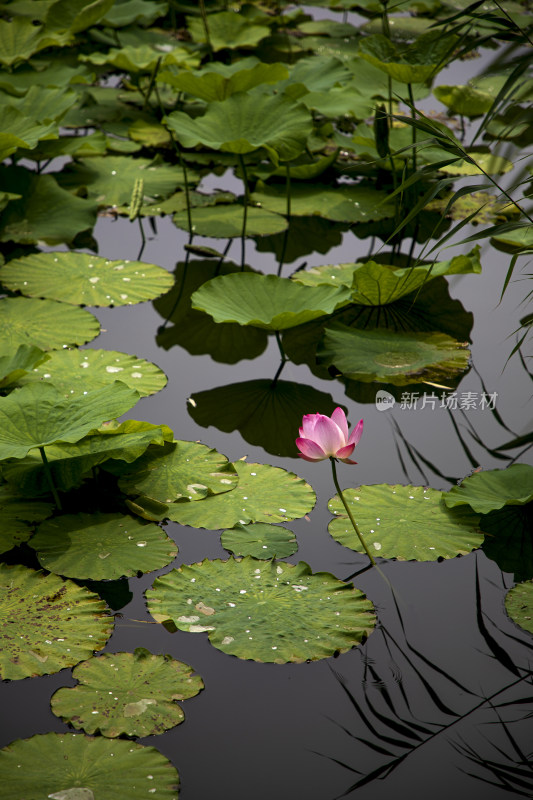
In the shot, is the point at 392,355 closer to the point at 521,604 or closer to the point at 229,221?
the point at 521,604

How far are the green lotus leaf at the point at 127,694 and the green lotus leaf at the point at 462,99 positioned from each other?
2.94 metres

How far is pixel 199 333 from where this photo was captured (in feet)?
7.92

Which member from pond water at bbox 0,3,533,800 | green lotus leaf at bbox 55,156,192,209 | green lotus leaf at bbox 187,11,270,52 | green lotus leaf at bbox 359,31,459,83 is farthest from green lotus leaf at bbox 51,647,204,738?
green lotus leaf at bbox 187,11,270,52

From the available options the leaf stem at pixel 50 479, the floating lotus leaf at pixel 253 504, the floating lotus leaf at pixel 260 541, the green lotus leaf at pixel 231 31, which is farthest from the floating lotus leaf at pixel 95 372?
the green lotus leaf at pixel 231 31

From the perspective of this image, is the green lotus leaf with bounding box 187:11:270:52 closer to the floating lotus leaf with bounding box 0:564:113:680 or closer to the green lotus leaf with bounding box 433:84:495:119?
the green lotus leaf with bounding box 433:84:495:119

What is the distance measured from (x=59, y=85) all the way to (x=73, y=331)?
171cm

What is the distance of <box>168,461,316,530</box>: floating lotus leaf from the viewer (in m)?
1.64

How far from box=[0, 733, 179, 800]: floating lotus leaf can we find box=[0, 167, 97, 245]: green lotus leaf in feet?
6.45

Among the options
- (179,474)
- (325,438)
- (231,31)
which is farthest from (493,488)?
(231,31)

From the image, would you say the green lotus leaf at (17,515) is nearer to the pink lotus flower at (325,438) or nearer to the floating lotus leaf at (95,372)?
the floating lotus leaf at (95,372)

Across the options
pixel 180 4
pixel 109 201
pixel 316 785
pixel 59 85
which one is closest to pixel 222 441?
pixel 316 785

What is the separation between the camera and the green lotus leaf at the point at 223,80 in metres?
2.90

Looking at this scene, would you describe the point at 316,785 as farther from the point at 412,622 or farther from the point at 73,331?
the point at 73,331

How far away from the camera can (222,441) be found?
1.93 m
